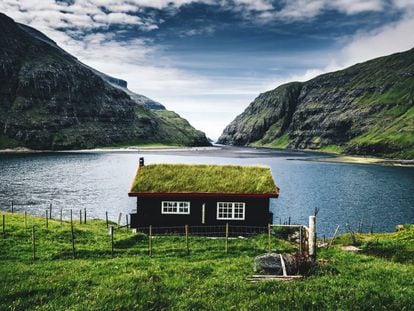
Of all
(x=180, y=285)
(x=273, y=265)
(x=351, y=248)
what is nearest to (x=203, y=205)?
(x=351, y=248)

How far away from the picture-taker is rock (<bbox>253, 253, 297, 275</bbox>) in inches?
866

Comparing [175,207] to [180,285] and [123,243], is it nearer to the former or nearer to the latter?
[123,243]

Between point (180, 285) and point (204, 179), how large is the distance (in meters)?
25.4

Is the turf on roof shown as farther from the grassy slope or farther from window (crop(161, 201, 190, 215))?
the grassy slope

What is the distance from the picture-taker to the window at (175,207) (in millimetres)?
43312

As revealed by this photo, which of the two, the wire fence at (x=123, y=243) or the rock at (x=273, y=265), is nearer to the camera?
the rock at (x=273, y=265)

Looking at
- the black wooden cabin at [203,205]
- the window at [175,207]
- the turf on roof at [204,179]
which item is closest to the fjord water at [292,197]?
the turf on roof at [204,179]

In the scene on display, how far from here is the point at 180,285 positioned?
773 inches

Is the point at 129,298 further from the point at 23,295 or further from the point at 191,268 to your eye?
the point at 191,268

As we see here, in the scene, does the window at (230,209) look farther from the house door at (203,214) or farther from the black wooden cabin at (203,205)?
the house door at (203,214)

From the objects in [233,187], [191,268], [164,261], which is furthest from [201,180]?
[191,268]

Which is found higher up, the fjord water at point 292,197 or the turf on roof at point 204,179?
the turf on roof at point 204,179

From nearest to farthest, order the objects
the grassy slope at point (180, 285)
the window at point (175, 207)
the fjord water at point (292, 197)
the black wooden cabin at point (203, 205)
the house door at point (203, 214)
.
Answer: the grassy slope at point (180, 285), the black wooden cabin at point (203, 205), the house door at point (203, 214), the window at point (175, 207), the fjord water at point (292, 197)

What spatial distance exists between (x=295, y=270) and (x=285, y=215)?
5360cm
